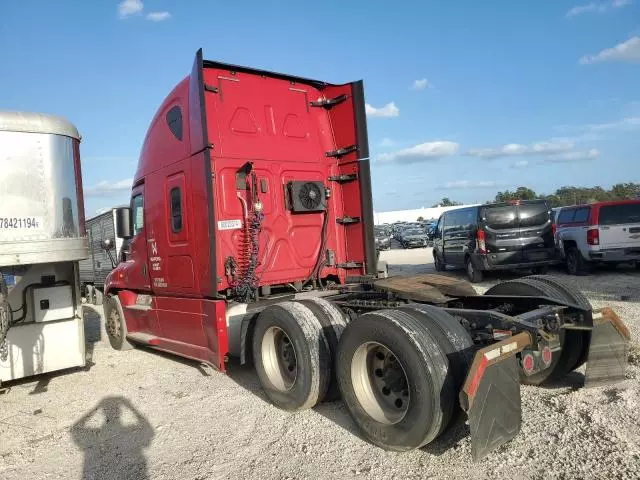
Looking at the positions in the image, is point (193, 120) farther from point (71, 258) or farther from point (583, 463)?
point (583, 463)

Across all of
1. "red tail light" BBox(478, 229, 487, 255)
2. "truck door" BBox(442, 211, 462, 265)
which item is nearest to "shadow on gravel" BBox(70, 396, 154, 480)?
"red tail light" BBox(478, 229, 487, 255)

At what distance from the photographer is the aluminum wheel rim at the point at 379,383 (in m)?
4.00

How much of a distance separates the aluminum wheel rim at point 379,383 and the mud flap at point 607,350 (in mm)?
1853

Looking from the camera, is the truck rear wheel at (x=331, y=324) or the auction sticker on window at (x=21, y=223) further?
the auction sticker on window at (x=21, y=223)

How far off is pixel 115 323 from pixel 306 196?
160 inches

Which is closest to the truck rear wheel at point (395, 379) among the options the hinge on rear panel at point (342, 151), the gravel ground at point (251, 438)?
the gravel ground at point (251, 438)

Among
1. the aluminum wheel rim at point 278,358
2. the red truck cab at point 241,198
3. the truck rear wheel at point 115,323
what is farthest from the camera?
the truck rear wheel at point 115,323

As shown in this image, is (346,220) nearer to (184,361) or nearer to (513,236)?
(184,361)

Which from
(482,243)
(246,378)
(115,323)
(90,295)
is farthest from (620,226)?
(90,295)

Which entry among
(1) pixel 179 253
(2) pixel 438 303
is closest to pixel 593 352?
(2) pixel 438 303

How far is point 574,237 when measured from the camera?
13.0 metres

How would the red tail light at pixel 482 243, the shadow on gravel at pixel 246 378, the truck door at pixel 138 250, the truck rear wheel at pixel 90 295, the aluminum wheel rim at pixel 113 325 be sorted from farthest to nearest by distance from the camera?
the truck rear wheel at pixel 90 295
the red tail light at pixel 482 243
the aluminum wheel rim at pixel 113 325
the truck door at pixel 138 250
the shadow on gravel at pixel 246 378

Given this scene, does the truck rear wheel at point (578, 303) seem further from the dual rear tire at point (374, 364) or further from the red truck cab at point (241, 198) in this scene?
the red truck cab at point (241, 198)

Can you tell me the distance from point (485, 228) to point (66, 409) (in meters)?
9.98
